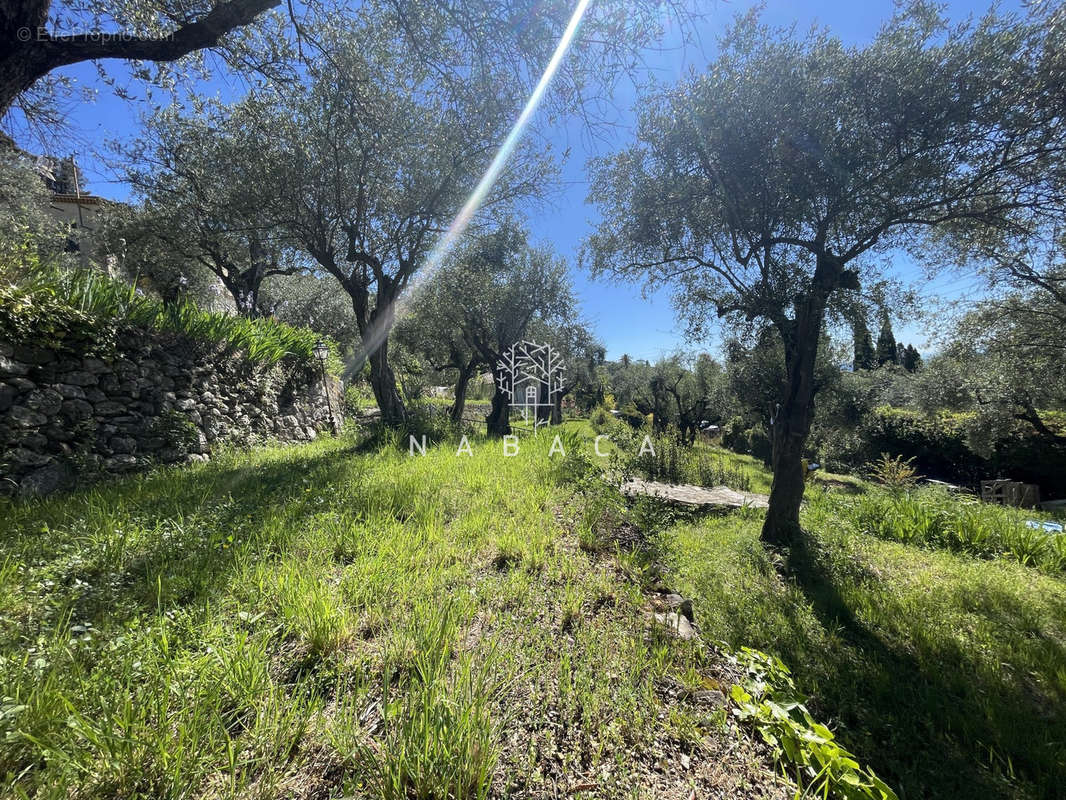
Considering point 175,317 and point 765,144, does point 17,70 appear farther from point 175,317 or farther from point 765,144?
point 765,144

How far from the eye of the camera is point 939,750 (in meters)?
2.09

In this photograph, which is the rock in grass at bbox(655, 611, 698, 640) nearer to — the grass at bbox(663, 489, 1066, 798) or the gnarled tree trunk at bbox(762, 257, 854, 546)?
the grass at bbox(663, 489, 1066, 798)

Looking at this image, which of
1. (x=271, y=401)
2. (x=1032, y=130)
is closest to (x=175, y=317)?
(x=271, y=401)

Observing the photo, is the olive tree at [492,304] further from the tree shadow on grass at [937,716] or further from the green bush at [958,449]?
the green bush at [958,449]

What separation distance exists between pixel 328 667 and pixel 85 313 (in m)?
6.01

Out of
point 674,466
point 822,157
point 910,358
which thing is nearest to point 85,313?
point 822,157

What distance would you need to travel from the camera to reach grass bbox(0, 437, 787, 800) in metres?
1.22

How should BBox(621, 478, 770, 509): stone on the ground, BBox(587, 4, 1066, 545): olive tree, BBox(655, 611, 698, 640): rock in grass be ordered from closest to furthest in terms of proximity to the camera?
BBox(655, 611, 698, 640): rock in grass < BBox(587, 4, 1066, 545): olive tree < BBox(621, 478, 770, 509): stone on the ground

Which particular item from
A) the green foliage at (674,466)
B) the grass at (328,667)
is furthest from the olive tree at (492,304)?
the grass at (328,667)

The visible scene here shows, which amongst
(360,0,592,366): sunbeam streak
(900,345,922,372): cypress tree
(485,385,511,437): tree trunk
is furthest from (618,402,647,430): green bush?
(900,345,922,372): cypress tree

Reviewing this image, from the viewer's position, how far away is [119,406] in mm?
4879

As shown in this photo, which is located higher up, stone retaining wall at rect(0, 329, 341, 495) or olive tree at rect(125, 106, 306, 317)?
olive tree at rect(125, 106, 306, 317)

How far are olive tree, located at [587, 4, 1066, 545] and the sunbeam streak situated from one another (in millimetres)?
1899

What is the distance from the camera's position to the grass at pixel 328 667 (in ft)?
4.00
